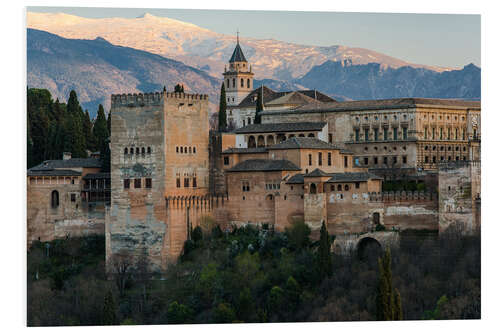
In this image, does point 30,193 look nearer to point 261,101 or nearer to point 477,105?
point 261,101

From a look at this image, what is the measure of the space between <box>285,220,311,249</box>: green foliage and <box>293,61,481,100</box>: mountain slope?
8.15m

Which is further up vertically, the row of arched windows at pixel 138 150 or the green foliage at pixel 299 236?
the row of arched windows at pixel 138 150

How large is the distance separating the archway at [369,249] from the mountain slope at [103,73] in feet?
136

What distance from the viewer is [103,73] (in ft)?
336

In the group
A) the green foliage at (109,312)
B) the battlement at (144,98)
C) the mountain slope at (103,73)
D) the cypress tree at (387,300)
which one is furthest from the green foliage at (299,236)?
the mountain slope at (103,73)

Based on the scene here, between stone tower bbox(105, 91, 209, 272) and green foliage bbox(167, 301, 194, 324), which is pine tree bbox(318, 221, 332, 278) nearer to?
green foliage bbox(167, 301, 194, 324)

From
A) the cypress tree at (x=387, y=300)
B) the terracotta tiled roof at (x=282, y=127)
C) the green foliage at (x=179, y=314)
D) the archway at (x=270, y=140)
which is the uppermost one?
the terracotta tiled roof at (x=282, y=127)

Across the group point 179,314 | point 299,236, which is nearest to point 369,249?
point 299,236

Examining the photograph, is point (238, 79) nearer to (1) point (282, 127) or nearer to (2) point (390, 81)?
(2) point (390, 81)

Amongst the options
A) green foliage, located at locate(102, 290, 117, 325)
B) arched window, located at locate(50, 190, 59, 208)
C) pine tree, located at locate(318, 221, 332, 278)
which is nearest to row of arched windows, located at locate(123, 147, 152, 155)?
arched window, located at locate(50, 190, 59, 208)

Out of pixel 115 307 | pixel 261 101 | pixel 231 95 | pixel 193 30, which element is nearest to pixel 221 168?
pixel 193 30

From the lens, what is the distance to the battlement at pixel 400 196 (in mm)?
41219

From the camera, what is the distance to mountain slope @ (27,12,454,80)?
42.0m

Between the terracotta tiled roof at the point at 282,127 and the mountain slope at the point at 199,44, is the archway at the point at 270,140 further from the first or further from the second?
the mountain slope at the point at 199,44
